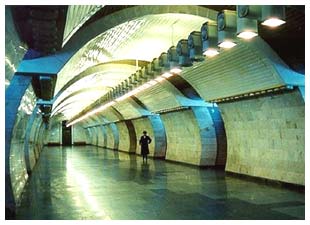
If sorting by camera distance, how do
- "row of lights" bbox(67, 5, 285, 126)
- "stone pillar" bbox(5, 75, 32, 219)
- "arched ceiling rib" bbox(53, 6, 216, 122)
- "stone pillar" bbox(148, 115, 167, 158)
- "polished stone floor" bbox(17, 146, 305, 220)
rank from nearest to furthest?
"row of lights" bbox(67, 5, 285, 126), "polished stone floor" bbox(17, 146, 305, 220), "stone pillar" bbox(5, 75, 32, 219), "arched ceiling rib" bbox(53, 6, 216, 122), "stone pillar" bbox(148, 115, 167, 158)

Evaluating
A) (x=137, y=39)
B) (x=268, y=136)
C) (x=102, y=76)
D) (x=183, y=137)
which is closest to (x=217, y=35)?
(x=268, y=136)

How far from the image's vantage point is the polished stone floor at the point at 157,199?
24.8 feet

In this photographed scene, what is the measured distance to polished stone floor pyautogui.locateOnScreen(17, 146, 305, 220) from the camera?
756 cm

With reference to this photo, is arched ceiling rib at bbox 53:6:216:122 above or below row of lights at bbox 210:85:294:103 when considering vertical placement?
above

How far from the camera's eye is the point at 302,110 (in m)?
10.5

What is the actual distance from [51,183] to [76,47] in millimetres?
5378

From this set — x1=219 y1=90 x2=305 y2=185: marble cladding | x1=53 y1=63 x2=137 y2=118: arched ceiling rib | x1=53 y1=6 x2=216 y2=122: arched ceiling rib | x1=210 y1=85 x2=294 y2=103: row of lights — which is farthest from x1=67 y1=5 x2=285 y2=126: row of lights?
x1=53 y1=63 x2=137 y2=118: arched ceiling rib

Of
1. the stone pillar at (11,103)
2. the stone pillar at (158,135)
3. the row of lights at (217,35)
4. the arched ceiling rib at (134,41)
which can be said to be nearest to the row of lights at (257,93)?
the arched ceiling rib at (134,41)

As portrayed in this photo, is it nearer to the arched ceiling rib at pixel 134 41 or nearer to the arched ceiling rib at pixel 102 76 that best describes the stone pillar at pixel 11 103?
the arched ceiling rib at pixel 134 41

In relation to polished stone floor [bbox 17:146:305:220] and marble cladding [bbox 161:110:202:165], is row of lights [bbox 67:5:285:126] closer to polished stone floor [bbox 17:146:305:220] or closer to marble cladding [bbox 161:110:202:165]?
polished stone floor [bbox 17:146:305:220]

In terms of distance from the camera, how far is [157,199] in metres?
9.24

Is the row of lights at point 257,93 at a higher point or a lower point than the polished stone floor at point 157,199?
higher

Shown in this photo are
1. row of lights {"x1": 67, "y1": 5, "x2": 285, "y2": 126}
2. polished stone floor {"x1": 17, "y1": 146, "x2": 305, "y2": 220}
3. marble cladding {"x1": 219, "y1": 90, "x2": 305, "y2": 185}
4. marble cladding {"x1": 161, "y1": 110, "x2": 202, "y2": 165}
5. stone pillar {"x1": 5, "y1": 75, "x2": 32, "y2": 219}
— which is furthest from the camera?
marble cladding {"x1": 161, "y1": 110, "x2": 202, "y2": 165}
